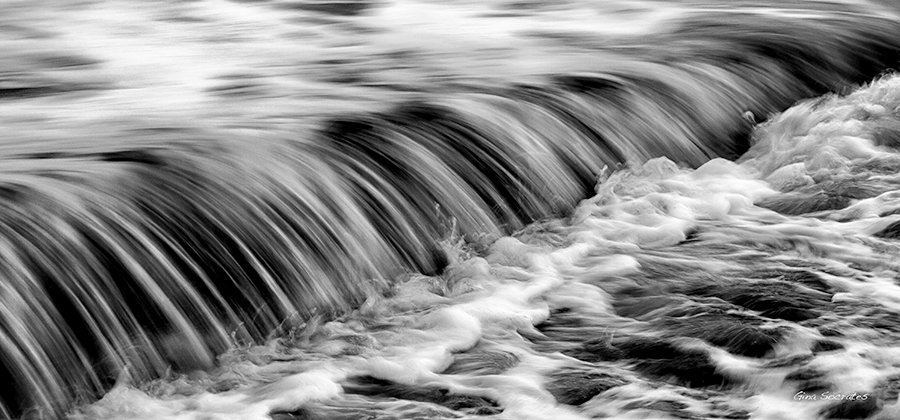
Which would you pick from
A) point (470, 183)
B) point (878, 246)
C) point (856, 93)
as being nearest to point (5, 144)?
point (470, 183)

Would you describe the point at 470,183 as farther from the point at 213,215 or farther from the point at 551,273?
the point at 213,215

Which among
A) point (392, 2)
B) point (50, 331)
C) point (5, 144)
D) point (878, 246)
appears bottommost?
point (878, 246)

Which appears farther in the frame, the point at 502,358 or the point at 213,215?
the point at 213,215

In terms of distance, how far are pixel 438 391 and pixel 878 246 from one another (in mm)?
2035

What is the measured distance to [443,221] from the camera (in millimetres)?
4383

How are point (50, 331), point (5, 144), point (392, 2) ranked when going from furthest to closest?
point (392, 2)
point (5, 144)
point (50, 331)

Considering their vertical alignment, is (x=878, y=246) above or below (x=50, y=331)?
below

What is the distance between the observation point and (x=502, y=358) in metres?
3.45

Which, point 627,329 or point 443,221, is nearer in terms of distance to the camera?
point 627,329

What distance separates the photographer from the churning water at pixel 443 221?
324cm

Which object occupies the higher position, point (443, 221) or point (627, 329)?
point (443, 221)

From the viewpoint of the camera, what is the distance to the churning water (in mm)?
3244

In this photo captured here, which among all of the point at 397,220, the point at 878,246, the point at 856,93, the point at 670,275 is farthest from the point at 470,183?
the point at 856,93

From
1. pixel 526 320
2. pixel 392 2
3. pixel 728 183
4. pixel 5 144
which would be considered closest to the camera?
pixel 526 320
